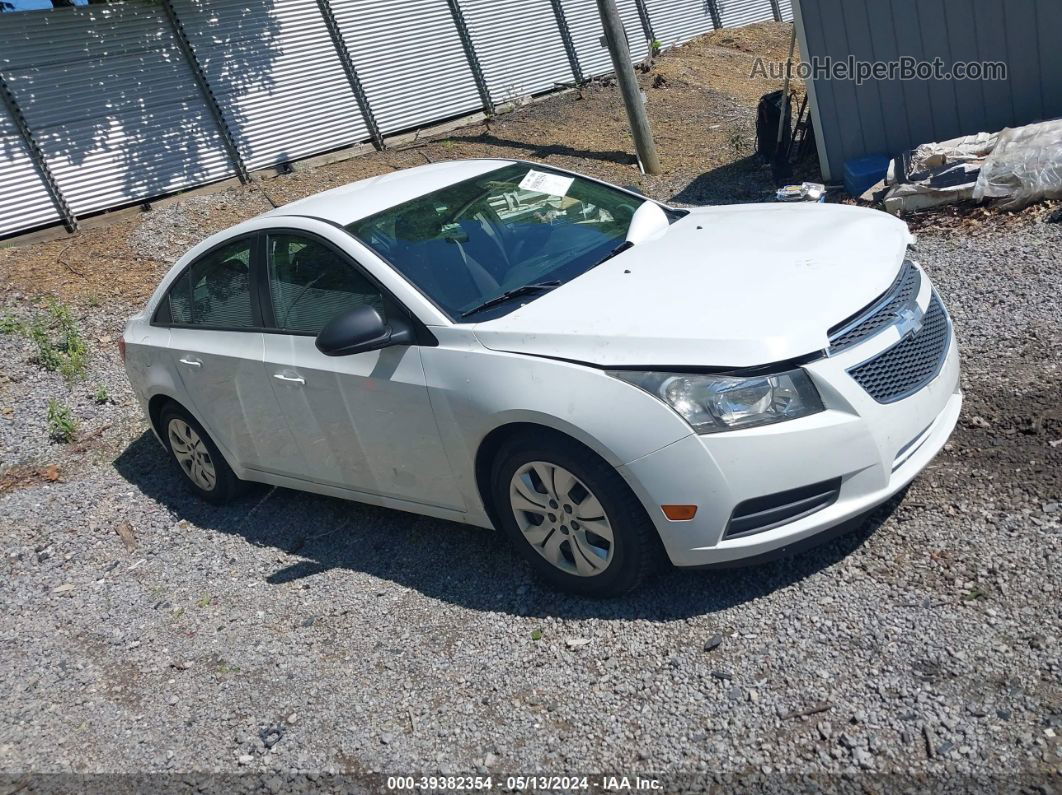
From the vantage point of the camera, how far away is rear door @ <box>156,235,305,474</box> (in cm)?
513

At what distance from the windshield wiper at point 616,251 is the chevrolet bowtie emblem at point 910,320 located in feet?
4.36

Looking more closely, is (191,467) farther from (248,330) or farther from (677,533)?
(677,533)

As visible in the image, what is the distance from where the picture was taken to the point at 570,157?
13430 mm

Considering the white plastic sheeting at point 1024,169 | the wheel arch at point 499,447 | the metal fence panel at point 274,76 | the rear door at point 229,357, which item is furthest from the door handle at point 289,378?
the metal fence panel at point 274,76

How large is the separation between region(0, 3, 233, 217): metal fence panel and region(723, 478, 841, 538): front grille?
34.8 ft

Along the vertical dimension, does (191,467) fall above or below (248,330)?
below

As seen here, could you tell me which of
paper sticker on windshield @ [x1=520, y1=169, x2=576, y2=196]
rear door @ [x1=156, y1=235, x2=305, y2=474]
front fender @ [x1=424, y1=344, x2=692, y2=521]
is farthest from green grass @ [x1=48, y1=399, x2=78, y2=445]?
front fender @ [x1=424, y1=344, x2=692, y2=521]

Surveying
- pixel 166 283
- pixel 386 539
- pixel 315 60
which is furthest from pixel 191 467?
pixel 315 60

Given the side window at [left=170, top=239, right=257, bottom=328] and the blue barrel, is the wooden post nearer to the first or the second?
the blue barrel

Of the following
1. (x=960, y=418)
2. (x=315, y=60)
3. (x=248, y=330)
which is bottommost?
(x=960, y=418)

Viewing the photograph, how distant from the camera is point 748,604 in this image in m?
3.91

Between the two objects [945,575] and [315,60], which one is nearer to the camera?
[945,575]

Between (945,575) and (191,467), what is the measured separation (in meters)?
4.47

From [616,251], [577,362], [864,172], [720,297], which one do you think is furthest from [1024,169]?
[577,362]
